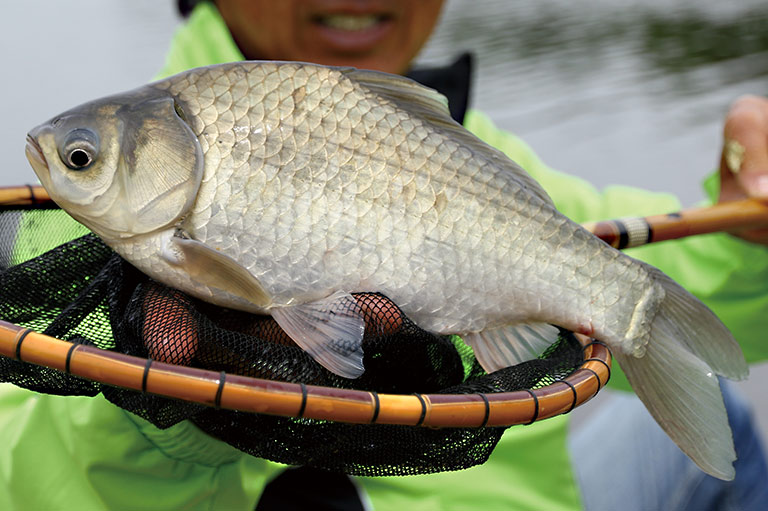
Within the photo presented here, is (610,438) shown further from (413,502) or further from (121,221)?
(121,221)

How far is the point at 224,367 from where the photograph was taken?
2.73 feet

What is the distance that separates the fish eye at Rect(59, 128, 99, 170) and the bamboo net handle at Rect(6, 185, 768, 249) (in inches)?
10.9

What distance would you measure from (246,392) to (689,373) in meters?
0.58

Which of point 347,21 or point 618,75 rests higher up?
point 347,21

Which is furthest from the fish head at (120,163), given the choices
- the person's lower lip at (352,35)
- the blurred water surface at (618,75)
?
the blurred water surface at (618,75)

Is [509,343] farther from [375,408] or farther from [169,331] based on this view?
[169,331]

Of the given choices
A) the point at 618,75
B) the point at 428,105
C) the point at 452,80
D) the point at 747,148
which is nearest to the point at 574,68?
the point at 618,75

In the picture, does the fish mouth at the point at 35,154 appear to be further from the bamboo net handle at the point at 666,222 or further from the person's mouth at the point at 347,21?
the person's mouth at the point at 347,21

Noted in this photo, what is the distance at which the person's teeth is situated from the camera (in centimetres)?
177

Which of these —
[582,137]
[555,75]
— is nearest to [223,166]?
[582,137]

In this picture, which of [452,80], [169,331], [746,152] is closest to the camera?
[169,331]

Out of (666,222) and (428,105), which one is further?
(666,222)

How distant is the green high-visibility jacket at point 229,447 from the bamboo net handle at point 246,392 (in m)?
0.38

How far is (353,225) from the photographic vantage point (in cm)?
90
